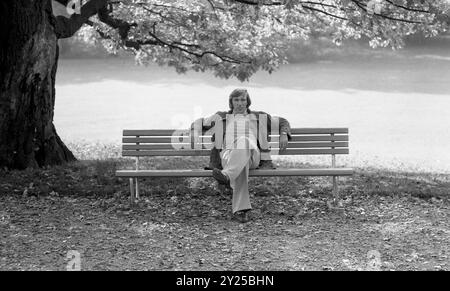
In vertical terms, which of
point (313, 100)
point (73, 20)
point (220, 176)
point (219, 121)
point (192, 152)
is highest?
point (73, 20)

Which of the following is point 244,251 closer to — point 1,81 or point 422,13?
point 1,81

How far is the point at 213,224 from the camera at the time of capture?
259 inches

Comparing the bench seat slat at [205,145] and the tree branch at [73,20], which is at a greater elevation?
the tree branch at [73,20]

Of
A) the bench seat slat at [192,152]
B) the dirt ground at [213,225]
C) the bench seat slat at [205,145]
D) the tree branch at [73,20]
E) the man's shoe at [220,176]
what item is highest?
the tree branch at [73,20]

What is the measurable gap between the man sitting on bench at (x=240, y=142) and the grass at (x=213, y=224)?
1.36 ft

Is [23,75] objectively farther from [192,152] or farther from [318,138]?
[318,138]

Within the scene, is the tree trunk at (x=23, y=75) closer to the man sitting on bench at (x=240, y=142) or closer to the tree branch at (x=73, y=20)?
the tree branch at (x=73, y=20)

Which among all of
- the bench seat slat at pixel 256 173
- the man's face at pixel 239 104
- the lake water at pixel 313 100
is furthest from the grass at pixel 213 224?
the lake water at pixel 313 100

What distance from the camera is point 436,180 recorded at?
920cm

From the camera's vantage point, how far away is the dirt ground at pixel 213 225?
17.9 ft

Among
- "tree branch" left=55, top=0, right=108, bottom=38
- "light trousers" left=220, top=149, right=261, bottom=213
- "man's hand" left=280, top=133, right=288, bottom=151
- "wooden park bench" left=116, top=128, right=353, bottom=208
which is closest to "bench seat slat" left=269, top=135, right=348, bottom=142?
"wooden park bench" left=116, top=128, right=353, bottom=208

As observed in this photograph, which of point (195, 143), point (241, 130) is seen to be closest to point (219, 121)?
point (241, 130)

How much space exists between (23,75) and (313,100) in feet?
60.0

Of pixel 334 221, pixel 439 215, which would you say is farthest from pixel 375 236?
pixel 439 215
